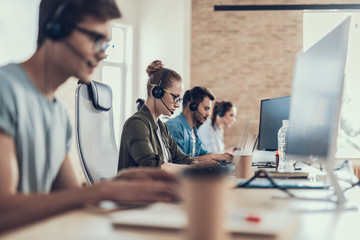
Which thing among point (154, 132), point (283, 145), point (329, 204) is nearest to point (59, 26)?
point (329, 204)

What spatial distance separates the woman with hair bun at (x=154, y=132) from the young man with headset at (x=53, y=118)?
65 cm

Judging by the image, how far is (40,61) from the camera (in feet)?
3.66

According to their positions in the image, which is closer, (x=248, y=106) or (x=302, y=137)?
(x=302, y=137)

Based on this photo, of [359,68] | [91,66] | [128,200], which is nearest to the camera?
[128,200]

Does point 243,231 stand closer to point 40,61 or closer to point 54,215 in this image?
point 54,215

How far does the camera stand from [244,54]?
19.8 ft

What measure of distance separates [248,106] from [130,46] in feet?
6.66

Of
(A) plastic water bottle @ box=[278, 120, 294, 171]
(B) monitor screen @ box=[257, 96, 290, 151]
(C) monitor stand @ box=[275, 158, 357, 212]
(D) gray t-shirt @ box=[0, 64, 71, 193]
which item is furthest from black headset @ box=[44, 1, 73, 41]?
(B) monitor screen @ box=[257, 96, 290, 151]

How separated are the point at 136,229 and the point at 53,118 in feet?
1.85

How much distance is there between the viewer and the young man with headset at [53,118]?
838mm

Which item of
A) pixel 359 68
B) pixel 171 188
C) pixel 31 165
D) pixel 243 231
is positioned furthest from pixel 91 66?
pixel 359 68

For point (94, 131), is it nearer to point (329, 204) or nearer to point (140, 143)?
point (140, 143)

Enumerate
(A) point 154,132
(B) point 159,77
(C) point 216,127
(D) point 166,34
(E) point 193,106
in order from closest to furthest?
(A) point 154,132 → (B) point 159,77 → (E) point 193,106 → (C) point 216,127 → (D) point 166,34

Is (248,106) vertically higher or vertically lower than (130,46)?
lower
